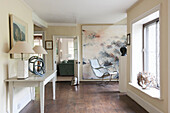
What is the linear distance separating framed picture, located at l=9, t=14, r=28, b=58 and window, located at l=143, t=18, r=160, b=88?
306cm

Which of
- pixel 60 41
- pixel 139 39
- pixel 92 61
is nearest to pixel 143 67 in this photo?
pixel 139 39

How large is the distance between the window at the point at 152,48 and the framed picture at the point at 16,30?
3.06 m

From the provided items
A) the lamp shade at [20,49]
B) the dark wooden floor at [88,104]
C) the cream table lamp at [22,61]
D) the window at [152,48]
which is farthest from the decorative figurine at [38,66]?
the window at [152,48]

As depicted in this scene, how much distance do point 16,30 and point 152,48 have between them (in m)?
3.18

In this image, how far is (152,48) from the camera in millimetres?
3885

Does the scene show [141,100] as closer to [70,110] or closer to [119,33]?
[70,110]

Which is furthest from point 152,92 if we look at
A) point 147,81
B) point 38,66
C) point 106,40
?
point 106,40

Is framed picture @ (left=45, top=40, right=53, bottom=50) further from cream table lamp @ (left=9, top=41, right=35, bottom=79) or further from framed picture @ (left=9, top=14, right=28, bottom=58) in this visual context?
cream table lamp @ (left=9, top=41, right=35, bottom=79)

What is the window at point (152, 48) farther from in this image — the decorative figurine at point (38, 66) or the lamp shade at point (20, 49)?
the lamp shade at point (20, 49)

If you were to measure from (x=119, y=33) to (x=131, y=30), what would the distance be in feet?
8.30

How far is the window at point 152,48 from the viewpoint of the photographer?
11.9 feet

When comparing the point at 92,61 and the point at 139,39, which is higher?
the point at 139,39

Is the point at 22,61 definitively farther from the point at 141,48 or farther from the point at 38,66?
the point at 141,48

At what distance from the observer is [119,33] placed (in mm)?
6762
